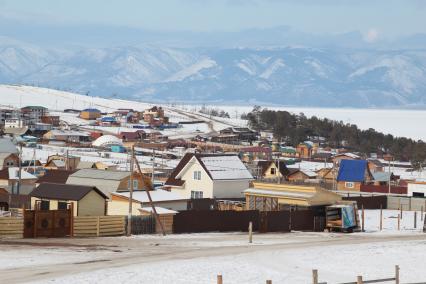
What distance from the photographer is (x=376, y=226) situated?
6081cm

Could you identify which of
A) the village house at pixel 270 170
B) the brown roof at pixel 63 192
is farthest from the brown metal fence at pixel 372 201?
the brown roof at pixel 63 192

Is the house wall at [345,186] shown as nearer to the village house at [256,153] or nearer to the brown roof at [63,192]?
the village house at [256,153]

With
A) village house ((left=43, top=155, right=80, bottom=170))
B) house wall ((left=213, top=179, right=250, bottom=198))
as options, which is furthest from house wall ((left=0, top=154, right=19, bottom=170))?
house wall ((left=213, top=179, right=250, bottom=198))

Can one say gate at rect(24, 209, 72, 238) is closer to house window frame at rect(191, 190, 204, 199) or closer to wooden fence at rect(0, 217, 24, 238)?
wooden fence at rect(0, 217, 24, 238)

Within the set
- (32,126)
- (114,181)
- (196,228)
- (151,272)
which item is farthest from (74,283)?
(32,126)

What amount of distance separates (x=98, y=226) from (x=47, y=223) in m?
2.94

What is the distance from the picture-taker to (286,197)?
2275 inches

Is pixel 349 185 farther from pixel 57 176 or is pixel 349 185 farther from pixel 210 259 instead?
pixel 210 259

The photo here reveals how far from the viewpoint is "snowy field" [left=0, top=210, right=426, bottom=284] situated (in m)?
32.3

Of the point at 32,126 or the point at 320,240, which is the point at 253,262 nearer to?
the point at 320,240

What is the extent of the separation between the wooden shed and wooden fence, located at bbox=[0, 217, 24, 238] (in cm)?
2031

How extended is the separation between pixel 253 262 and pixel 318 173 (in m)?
82.7

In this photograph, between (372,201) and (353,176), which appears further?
(353,176)

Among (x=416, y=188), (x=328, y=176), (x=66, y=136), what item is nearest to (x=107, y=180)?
(x=416, y=188)
